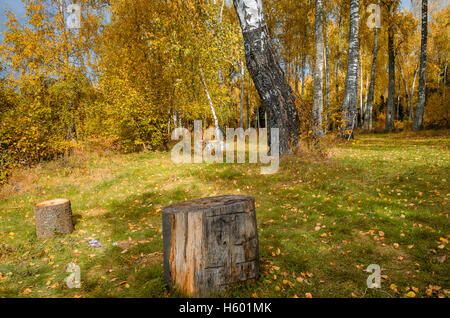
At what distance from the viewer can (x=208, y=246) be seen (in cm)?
286

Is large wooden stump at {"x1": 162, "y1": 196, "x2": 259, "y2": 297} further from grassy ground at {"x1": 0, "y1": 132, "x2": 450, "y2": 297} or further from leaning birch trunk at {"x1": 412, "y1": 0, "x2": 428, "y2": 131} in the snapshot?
leaning birch trunk at {"x1": 412, "y1": 0, "x2": 428, "y2": 131}

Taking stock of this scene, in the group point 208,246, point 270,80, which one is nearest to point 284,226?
point 208,246

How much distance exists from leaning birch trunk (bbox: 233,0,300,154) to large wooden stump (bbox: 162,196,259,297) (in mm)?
5994

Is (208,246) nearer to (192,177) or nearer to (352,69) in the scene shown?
(192,177)

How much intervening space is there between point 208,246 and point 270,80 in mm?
6943

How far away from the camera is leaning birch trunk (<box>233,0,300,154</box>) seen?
8258mm

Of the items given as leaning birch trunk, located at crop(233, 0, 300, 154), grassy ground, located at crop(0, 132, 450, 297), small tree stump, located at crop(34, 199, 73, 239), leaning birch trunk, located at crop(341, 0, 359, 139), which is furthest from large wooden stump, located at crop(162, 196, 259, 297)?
leaning birch trunk, located at crop(341, 0, 359, 139)

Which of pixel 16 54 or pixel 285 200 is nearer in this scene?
pixel 285 200

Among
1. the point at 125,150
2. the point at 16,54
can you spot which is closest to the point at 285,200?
the point at 125,150

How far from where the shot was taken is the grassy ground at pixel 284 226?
10.8 ft

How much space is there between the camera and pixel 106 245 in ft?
15.5

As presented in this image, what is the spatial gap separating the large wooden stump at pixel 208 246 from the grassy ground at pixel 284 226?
32 centimetres
